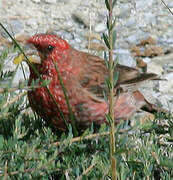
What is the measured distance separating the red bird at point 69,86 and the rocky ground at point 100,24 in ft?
5.97

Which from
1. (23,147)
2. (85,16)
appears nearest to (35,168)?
(23,147)

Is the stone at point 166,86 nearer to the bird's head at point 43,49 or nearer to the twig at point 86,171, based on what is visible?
the bird's head at point 43,49

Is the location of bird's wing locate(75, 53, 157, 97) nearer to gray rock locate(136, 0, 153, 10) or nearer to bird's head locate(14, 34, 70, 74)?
bird's head locate(14, 34, 70, 74)

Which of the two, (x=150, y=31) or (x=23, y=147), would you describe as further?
(x=150, y=31)

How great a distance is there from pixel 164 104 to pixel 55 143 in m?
2.60

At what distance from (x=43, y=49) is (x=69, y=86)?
0.89ft

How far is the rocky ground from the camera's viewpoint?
5891mm

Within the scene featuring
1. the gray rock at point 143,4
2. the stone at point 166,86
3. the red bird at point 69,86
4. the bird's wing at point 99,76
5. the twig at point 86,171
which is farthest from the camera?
the gray rock at point 143,4

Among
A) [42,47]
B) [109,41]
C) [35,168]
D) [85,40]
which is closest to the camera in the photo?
[109,41]

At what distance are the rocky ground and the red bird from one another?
5.97 feet

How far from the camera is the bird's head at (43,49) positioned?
3.22 m

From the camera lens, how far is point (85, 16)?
6.65 metres

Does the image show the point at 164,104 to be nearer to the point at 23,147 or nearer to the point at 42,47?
the point at 42,47

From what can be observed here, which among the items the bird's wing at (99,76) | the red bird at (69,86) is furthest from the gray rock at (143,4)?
the red bird at (69,86)
